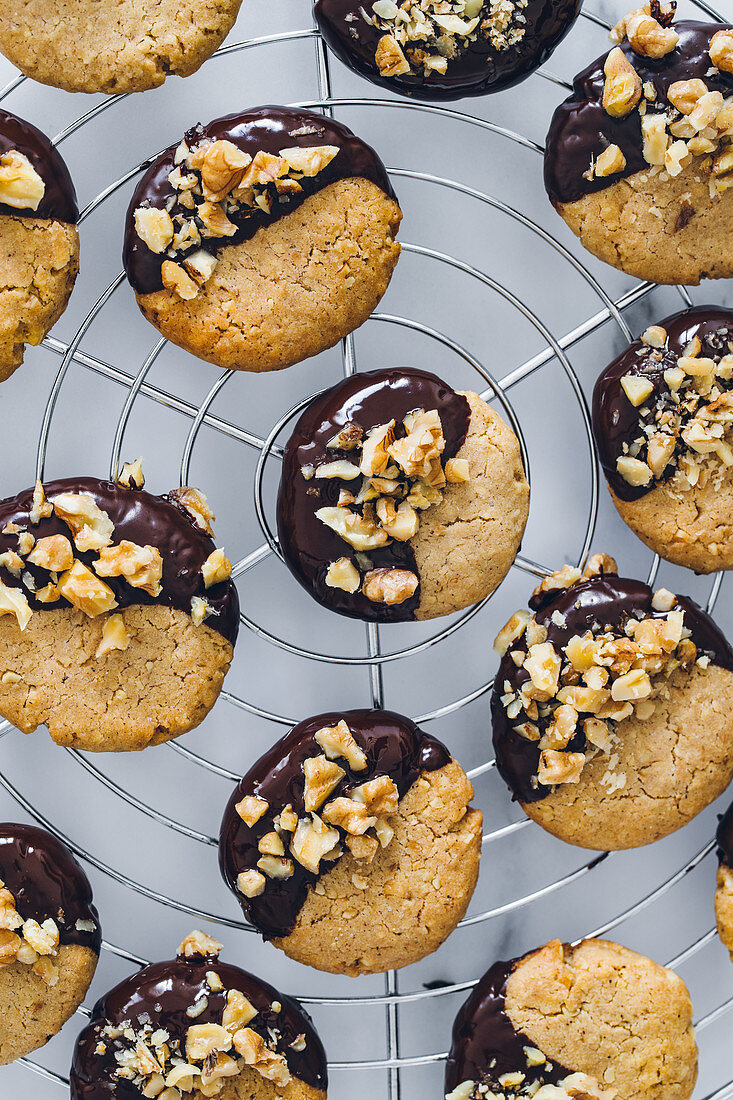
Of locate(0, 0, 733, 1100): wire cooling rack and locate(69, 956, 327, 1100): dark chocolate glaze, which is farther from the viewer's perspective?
locate(0, 0, 733, 1100): wire cooling rack

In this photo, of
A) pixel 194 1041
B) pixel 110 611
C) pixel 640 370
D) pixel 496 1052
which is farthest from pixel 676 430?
pixel 194 1041

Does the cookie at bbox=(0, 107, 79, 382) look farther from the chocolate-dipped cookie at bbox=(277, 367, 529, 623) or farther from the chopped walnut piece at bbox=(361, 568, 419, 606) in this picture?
the chopped walnut piece at bbox=(361, 568, 419, 606)

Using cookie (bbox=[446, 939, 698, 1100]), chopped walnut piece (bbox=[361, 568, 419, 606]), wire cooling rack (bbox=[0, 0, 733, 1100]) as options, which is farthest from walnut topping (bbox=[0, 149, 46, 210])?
cookie (bbox=[446, 939, 698, 1100])

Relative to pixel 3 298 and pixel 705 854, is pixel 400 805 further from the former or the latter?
pixel 3 298

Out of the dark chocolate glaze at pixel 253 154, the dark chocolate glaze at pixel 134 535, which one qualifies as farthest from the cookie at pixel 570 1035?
the dark chocolate glaze at pixel 253 154

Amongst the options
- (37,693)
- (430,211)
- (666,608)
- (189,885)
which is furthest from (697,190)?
(189,885)

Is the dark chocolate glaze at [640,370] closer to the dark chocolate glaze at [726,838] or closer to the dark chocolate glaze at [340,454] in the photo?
the dark chocolate glaze at [340,454]

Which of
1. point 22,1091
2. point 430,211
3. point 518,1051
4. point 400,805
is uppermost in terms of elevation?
point 430,211
